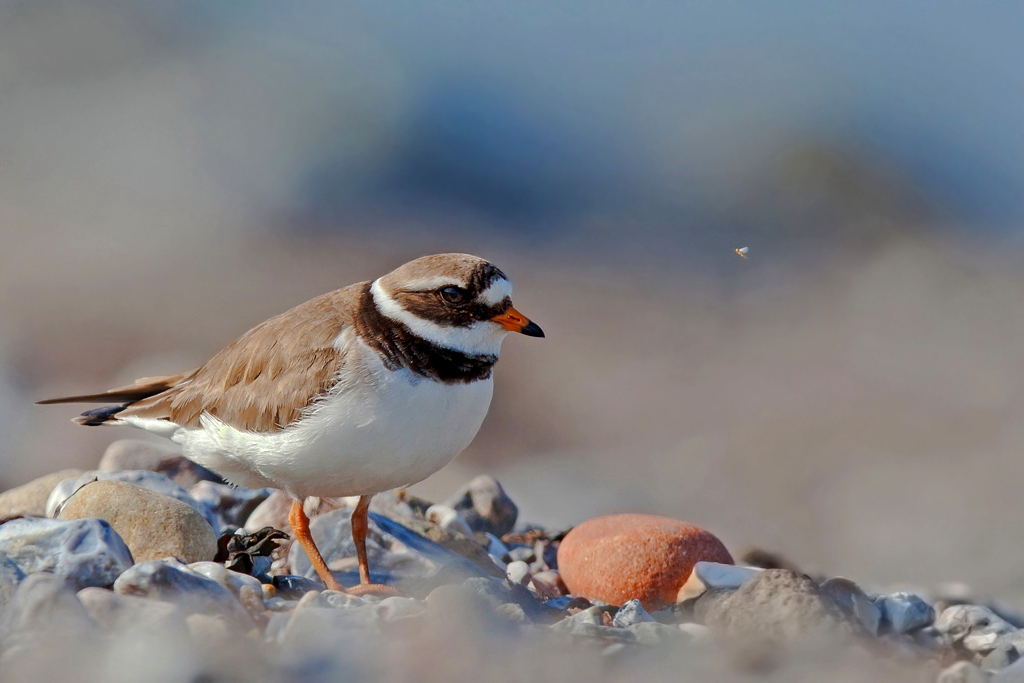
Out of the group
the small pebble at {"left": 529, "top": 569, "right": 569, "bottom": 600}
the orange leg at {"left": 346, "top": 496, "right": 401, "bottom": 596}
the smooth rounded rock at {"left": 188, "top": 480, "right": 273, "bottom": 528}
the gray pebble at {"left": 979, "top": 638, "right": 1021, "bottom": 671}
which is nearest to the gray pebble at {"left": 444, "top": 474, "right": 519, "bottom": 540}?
the small pebble at {"left": 529, "top": 569, "right": 569, "bottom": 600}

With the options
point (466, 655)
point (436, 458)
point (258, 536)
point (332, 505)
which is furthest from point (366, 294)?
point (466, 655)

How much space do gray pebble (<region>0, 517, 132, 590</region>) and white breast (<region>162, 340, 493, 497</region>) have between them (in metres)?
0.75

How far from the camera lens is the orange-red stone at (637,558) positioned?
4.14 metres

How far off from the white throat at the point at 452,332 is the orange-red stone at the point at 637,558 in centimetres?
106

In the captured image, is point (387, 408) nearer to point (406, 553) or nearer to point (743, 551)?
point (406, 553)

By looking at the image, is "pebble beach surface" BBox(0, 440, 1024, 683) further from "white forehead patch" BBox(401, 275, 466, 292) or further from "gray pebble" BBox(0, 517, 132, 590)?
"white forehead patch" BBox(401, 275, 466, 292)

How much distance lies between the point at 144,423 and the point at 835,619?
326 centimetres

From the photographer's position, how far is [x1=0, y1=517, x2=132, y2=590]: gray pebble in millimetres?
3174

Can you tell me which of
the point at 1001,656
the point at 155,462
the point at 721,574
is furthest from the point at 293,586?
the point at 1001,656

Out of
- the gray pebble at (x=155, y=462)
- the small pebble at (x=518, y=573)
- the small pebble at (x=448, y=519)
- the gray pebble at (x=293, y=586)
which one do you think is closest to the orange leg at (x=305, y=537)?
the gray pebble at (x=293, y=586)

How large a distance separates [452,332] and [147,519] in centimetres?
145

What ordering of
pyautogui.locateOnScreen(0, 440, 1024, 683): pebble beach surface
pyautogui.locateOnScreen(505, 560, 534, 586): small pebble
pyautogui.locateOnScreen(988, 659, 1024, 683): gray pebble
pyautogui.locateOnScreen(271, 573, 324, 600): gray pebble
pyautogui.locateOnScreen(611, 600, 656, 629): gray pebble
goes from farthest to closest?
pyautogui.locateOnScreen(505, 560, 534, 586): small pebble → pyautogui.locateOnScreen(611, 600, 656, 629): gray pebble → pyautogui.locateOnScreen(271, 573, 324, 600): gray pebble → pyautogui.locateOnScreen(988, 659, 1024, 683): gray pebble → pyautogui.locateOnScreen(0, 440, 1024, 683): pebble beach surface

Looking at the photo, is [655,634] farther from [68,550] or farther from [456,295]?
[68,550]

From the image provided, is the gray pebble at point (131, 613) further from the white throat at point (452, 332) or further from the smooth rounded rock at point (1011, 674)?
the smooth rounded rock at point (1011, 674)
